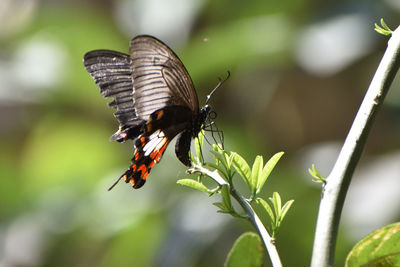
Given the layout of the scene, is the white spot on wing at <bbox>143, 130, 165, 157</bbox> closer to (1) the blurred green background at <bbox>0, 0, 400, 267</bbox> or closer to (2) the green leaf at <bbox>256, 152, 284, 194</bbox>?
(2) the green leaf at <bbox>256, 152, 284, 194</bbox>

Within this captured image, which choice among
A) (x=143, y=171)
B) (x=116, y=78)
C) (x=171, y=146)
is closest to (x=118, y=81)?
(x=116, y=78)

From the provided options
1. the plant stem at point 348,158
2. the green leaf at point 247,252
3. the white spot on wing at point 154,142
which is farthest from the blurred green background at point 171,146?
the plant stem at point 348,158

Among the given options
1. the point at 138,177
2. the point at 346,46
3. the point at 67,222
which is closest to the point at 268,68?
the point at 346,46

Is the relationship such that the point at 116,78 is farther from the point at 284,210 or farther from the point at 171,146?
the point at 171,146

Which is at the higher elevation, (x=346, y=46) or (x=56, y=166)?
(x=346, y=46)

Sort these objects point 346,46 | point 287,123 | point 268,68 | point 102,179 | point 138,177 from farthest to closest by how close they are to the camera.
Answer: point 287,123 → point 268,68 → point 102,179 → point 346,46 → point 138,177

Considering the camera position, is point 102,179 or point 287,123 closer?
point 102,179

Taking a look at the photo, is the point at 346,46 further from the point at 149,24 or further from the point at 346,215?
the point at 149,24

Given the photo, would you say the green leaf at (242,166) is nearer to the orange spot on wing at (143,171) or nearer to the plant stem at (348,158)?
the plant stem at (348,158)
